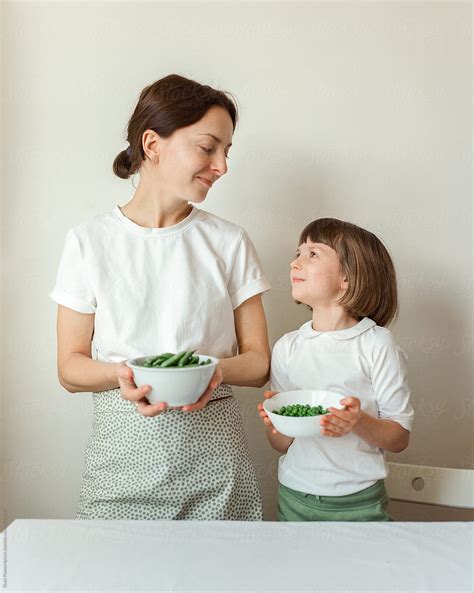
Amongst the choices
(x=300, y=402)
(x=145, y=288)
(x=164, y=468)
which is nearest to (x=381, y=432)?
(x=300, y=402)

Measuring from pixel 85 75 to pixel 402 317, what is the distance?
3.42 feet

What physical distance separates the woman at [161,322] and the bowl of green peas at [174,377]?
0.58 ft

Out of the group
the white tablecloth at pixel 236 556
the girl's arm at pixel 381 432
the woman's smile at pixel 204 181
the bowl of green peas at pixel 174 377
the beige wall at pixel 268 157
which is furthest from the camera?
the beige wall at pixel 268 157

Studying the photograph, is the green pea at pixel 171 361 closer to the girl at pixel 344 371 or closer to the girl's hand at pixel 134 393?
the girl's hand at pixel 134 393

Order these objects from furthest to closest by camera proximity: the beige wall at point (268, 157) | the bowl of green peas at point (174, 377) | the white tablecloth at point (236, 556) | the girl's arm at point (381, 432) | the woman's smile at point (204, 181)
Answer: the beige wall at point (268, 157), the woman's smile at point (204, 181), the girl's arm at point (381, 432), the bowl of green peas at point (174, 377), the white tablecloth at point (236, 556)

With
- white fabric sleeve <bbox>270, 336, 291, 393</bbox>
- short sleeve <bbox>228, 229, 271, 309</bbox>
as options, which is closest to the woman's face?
short sleeve <bbox>228, 229, 271, 309</bbox>

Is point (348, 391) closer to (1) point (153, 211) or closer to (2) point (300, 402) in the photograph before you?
(2) point (300, 402)

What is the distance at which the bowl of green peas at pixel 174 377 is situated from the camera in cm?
105

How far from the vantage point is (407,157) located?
1.76 metres

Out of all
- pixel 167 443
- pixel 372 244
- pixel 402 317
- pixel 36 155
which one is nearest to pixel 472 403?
pixel 402 317

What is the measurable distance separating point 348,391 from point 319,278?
0.79ft

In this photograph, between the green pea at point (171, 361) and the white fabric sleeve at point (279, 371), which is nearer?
the green pea at point (171, 361)

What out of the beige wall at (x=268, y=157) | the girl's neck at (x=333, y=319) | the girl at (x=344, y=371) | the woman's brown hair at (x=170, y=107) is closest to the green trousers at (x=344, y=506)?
the girl at (x=344, y=371)

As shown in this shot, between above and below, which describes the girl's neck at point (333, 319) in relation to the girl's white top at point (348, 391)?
above
